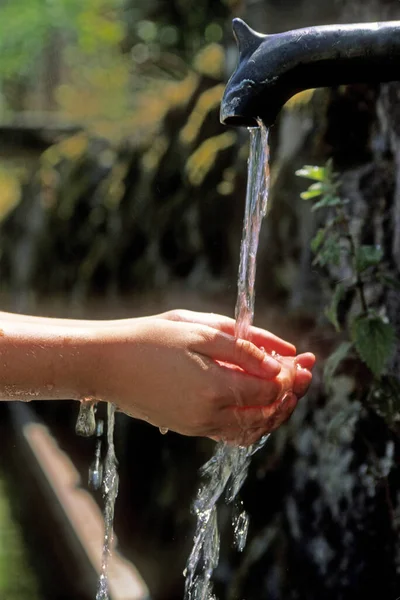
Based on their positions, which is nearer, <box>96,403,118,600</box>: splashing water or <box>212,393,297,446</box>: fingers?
<box>212,393,297,446</box>: fingers

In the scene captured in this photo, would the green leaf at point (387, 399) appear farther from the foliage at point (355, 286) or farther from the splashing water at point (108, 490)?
the splashing water at point (108, 490)

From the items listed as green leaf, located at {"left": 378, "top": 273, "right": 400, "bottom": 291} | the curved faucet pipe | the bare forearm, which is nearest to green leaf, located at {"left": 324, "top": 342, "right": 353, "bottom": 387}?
green leaf, located at {"left": 378, "top": 273, "right": 400, "bottom": 291}

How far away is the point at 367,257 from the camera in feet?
5.88

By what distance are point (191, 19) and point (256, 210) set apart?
23.8 feet

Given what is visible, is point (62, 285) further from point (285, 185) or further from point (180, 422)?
point (180, 422)

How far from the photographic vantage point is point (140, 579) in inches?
118

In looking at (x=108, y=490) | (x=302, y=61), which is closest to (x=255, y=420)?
(x=302, y=61)

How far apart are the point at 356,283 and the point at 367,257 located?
9cm

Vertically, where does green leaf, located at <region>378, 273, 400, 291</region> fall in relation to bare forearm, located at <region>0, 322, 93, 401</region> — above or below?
above

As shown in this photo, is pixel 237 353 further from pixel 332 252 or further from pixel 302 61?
pixel 332 252

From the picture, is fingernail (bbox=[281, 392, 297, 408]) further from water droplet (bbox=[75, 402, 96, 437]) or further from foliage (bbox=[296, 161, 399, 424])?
foliage (bbox=[296, 161, 399, 424])

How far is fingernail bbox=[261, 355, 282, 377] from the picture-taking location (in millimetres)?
1240

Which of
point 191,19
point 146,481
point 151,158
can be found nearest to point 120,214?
point 151,158

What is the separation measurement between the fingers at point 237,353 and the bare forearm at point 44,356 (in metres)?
0.17
